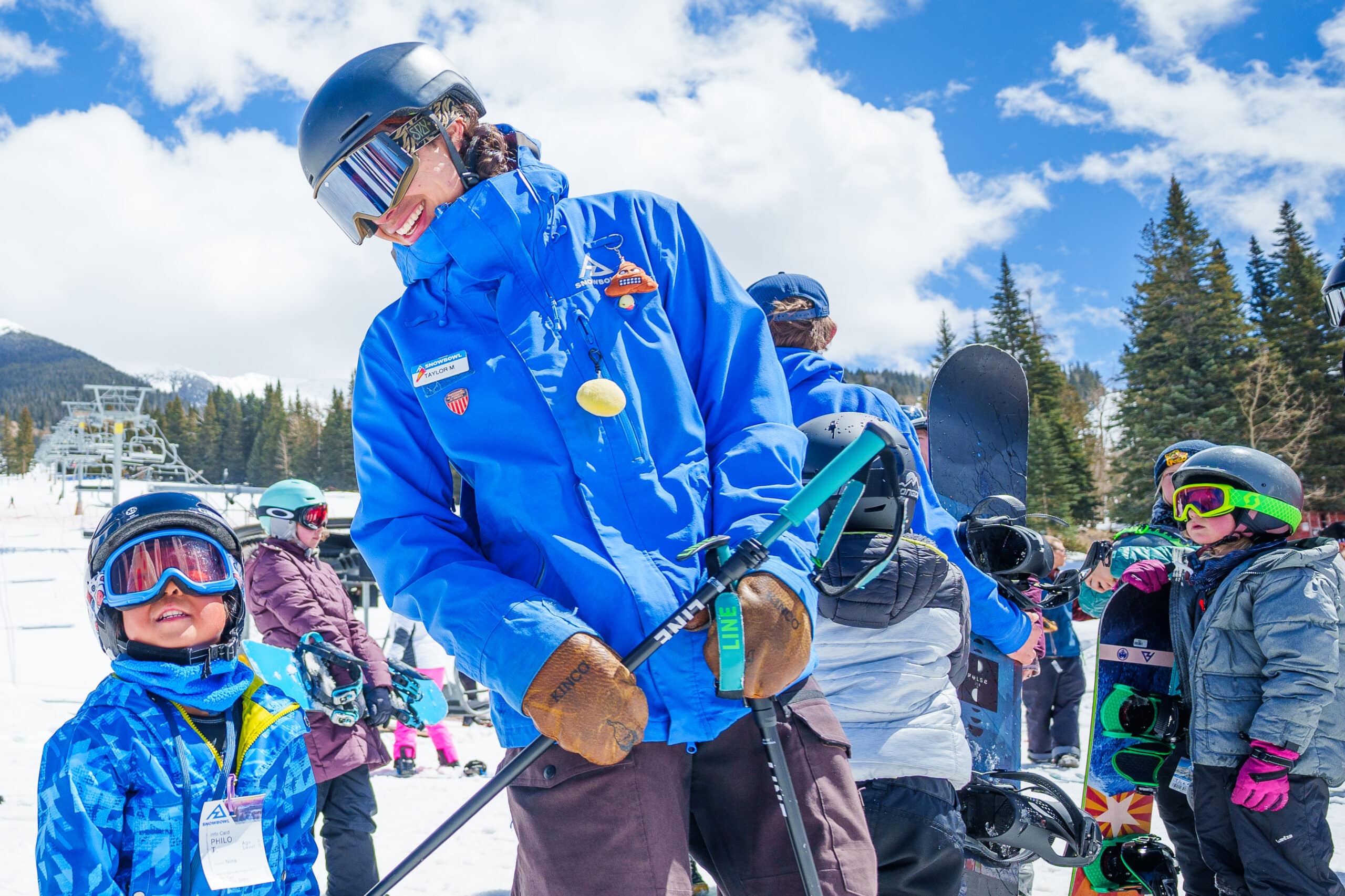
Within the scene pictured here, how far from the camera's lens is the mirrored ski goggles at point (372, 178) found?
5.80 ft

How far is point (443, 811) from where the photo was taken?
6.48 m

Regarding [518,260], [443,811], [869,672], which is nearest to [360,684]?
[443,811]

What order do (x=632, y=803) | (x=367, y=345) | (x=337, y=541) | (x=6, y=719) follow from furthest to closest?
(x=337, y=541), (x=6, y=719), (x=367, y=345), (x=632, y=803)

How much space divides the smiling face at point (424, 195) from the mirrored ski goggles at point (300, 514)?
402 cm

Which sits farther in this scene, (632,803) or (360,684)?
(360,684)

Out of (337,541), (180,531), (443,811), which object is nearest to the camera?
(180,531)

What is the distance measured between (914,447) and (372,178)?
1.78m

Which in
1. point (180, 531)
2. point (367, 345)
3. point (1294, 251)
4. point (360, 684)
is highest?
point (1294, 251)

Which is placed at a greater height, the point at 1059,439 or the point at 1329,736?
the point at 1059,439

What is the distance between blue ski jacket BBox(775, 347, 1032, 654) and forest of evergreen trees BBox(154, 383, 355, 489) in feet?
279

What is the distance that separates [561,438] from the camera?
155cm

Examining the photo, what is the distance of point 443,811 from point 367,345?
18.5 ft

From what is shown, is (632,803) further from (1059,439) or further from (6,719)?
(1059,439)

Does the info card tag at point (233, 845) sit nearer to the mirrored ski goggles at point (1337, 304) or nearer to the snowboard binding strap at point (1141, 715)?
the snowboard binding strap at point (1141, 715)
